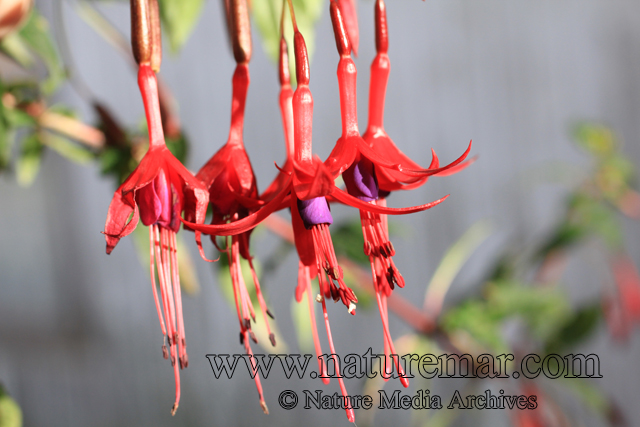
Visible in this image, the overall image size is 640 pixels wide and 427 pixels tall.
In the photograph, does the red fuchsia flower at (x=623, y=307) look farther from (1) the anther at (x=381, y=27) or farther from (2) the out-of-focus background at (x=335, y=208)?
(1) the anther at (x=381, y=27)

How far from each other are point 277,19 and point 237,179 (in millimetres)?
144

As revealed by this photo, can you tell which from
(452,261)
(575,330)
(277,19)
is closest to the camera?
(277,19)

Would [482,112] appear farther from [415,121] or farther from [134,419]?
[134,419]

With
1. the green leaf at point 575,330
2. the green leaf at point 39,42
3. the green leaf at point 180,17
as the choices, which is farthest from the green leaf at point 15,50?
the green leaf at point 575,330

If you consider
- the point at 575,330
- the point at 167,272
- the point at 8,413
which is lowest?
the point at 575,330

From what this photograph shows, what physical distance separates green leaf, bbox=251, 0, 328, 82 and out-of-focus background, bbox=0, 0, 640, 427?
0.56 meters

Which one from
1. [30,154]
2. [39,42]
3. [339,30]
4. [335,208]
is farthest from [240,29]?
[335,208]

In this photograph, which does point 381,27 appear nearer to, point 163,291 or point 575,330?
point 163,291

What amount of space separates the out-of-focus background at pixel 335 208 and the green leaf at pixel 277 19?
0.56 meters

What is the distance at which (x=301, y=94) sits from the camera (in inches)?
7.2

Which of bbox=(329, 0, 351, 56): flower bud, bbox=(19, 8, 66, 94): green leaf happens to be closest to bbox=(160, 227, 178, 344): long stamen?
bbox=(329, 0, 351, 56): flower bud

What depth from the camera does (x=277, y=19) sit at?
0.29m

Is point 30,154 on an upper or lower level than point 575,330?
upper

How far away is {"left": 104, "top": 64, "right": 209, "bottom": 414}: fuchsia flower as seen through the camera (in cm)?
17
